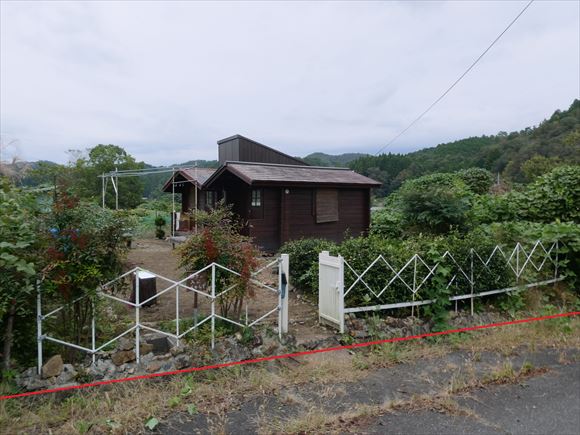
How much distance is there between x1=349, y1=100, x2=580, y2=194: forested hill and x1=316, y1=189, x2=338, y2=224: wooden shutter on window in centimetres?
2005

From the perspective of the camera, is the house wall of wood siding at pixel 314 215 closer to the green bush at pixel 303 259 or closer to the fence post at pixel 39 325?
the green bush at pixel 303 259

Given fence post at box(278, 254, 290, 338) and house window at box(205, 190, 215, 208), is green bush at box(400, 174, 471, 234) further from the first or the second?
house window at box(205, 190, 215, 208)

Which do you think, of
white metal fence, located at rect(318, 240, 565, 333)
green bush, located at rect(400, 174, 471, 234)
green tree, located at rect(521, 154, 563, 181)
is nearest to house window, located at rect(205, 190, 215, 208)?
green bush, located at rect(400, 174, 471, 234)

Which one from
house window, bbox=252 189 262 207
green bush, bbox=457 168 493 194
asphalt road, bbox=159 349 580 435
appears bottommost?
asphalt road, bbox=159 349 580 435

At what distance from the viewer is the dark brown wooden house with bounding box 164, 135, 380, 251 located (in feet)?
34.8

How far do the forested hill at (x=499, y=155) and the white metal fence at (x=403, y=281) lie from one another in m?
24.7

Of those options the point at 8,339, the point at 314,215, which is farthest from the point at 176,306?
the point at 314,215

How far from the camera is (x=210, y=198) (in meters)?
13.8

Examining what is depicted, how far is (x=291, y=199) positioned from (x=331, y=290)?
625 cm

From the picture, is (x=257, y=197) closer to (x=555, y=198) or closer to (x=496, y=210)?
(x=496, y=210)

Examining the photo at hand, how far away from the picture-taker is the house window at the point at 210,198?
1334cm

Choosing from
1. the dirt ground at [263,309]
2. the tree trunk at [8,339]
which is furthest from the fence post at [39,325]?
the dirt ground at [263,309]

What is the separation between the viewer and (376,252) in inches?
206

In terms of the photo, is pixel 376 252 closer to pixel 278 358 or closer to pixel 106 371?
pixel 278 358
